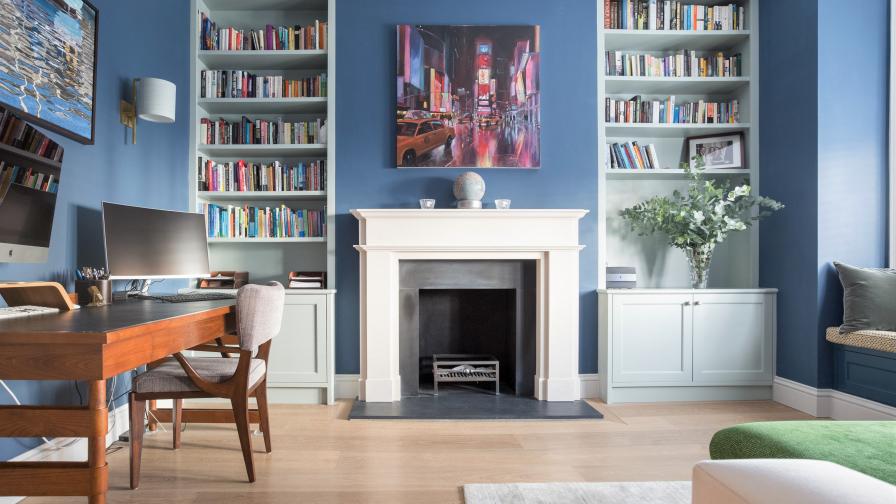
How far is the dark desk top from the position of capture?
4.45 ft

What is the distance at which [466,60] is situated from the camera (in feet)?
12.3

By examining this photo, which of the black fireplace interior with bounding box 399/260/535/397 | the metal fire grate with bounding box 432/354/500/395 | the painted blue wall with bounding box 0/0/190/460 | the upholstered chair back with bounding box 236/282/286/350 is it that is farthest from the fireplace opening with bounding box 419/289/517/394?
the painted blue wall with bounding box 0/0/190/460

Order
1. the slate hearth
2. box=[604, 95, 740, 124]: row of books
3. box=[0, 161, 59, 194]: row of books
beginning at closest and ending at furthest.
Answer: box=[0, 161, 59, 194]: row of books < the slate hearth < box=[604, 95, 740, 124]: row of books

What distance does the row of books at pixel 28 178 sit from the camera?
1880 mm

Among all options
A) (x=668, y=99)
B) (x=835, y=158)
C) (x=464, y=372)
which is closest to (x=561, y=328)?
(x=464, y=372)

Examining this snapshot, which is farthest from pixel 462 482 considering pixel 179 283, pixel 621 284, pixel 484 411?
pixel 179 283

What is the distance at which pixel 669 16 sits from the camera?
384 centimetres

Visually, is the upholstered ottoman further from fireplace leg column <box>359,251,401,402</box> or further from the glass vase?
the glass vase

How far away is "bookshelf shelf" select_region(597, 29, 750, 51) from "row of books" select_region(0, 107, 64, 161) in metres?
3.39

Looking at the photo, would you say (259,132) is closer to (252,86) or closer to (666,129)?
(252,86)

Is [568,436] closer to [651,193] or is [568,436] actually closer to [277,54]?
[651,193]

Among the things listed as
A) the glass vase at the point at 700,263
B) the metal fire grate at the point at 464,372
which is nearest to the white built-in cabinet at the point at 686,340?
the glass vase at the point at 700,263

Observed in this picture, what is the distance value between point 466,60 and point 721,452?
2971mm

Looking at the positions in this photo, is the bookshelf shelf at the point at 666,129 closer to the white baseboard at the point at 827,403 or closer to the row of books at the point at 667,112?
the row of books at the point at 667,112
